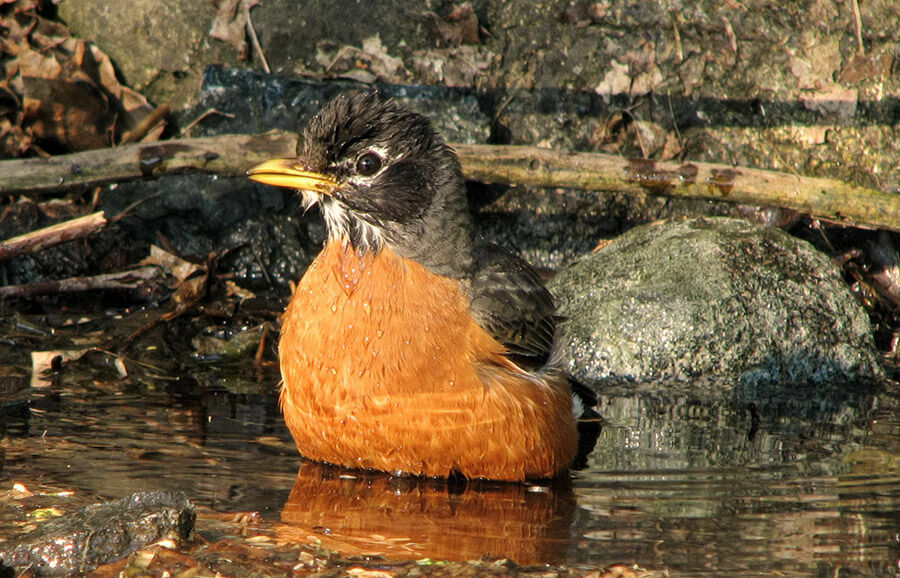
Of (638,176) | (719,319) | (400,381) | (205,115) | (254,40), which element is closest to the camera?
(400,381)

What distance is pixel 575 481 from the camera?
513cm

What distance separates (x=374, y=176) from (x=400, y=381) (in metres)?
1.05

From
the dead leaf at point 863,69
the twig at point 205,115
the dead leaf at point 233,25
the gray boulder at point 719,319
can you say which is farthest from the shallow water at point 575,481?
the dead leaf at point 233,25

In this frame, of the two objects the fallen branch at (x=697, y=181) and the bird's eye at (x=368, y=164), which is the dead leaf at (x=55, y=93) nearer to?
the fallen branch at (x=697, y=181)

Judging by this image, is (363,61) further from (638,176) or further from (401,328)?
(401,328)

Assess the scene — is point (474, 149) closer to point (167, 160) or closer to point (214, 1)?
point (167, 160)

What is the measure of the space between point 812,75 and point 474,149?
3206mm

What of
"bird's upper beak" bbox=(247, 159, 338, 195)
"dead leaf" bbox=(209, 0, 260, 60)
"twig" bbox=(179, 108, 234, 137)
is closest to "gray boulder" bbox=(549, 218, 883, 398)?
"bird's upper beak" bbox=(247, 159, 338, 195)

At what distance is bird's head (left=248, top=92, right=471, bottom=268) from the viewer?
507cm

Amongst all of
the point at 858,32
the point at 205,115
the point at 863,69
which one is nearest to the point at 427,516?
the point at 205,115

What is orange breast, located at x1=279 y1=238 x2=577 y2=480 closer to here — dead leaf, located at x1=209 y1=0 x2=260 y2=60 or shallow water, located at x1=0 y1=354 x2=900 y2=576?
shallow water, located at x1=0 y1=354 x2=900 y2=576

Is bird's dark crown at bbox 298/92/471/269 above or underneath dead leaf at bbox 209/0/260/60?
underneath

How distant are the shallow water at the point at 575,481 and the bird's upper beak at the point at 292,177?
1.35m

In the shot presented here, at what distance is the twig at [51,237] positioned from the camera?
6668 millimetres
